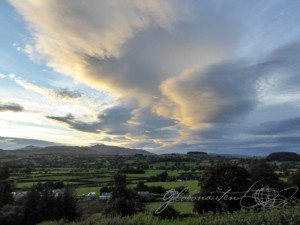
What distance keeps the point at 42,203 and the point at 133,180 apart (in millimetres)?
26665

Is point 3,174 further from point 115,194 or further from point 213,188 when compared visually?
point 213,188

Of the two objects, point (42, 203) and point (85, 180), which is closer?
point (42, 203)

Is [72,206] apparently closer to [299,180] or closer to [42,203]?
[42,203]

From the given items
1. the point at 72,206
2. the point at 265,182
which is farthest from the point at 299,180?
the point at 72,206

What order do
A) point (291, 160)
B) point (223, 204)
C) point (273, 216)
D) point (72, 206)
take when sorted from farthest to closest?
point (291, 160)
point (72, 206)
point (223, 204)
point (273, 216)

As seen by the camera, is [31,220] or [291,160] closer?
[31,220]

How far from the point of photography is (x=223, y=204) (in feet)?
153

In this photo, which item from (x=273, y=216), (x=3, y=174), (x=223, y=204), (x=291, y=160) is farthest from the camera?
(x=291, y=160)

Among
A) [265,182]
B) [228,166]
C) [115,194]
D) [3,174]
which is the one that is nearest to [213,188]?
[228,166]

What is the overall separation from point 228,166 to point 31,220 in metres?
31.7

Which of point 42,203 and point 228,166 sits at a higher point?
point 228,166

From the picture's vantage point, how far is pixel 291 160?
384ft

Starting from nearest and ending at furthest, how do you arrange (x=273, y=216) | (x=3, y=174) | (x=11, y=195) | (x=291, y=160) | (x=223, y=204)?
(x=273, y=216)
(x=223, y=204)
(x=11, y=195)
(x=3, y=174)
(x=291, y=160)

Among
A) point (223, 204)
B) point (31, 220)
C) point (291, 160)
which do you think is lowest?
point (31, 220)
